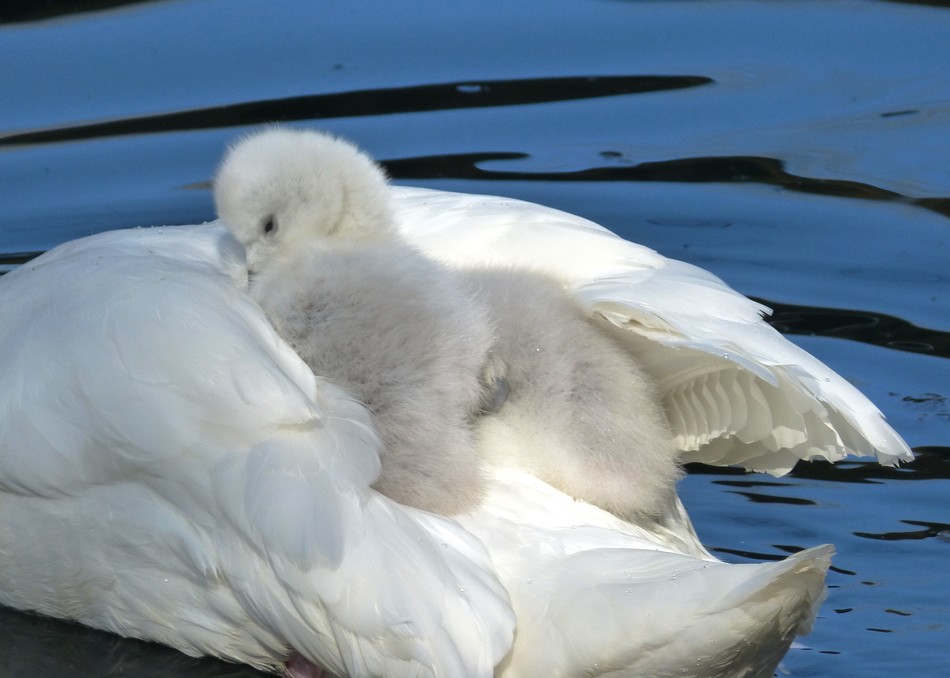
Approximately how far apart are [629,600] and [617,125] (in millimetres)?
3689

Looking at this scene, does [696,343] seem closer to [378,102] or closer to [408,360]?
[408,360]

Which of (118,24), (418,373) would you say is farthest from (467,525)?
(118,24)

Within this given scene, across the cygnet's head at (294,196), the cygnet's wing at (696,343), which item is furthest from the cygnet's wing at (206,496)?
the cygnet's wing at (696,343)

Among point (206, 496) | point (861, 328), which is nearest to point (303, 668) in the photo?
point (206, 496)

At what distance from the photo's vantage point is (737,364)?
3.29 meters

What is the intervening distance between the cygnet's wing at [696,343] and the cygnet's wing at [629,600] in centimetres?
39

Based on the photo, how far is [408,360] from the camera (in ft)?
10.1

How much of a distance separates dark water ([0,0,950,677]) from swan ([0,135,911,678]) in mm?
879

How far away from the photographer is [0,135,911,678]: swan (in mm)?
2941

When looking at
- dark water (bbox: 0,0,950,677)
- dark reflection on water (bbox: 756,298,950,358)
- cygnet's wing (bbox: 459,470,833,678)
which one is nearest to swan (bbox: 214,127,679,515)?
cygnet's wing (bbox: 459,470,833,678)

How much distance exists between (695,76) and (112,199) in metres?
2.22

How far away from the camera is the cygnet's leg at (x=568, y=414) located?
10.7ft

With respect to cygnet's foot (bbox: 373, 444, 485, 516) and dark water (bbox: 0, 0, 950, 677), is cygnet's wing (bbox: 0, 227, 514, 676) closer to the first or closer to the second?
cygnet's foot (bbox: 373, 444, 485, 516)

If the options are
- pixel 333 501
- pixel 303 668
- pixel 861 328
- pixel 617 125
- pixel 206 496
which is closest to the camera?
pixel 333 501
